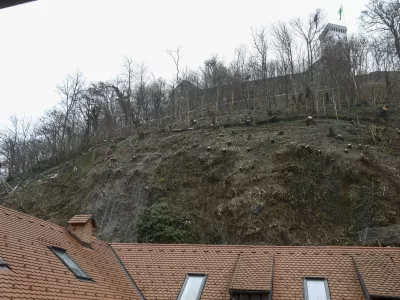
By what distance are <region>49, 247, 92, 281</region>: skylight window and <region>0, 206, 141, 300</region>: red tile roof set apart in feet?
0.67

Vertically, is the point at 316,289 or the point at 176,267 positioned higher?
the point at 176,267

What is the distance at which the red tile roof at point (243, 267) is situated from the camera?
11758 millimetres

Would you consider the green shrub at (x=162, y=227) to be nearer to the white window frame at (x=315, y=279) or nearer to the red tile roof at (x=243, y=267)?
the red tile roof at (x=243, y=267)

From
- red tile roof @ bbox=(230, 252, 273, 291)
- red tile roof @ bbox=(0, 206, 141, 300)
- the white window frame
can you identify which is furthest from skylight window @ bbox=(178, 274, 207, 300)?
the white window frame

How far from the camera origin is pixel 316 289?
11664mm

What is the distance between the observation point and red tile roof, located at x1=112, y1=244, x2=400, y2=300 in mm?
11758

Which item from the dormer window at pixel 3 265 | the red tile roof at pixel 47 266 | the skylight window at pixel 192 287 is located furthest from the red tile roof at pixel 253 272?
the dormer window at pixel 3 265

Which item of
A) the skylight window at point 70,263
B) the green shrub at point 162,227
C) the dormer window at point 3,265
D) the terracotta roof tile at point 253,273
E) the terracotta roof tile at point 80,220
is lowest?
the green shrub at point 162,227

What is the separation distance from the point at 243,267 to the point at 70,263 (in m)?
5.37

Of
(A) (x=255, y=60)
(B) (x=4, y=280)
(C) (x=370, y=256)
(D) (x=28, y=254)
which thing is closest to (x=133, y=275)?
(D) (x=28, y=254)

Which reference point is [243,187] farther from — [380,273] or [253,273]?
[380,273]

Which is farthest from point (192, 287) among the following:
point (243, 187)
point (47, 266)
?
point (243, 187)

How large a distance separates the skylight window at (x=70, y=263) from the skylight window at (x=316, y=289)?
251 inches

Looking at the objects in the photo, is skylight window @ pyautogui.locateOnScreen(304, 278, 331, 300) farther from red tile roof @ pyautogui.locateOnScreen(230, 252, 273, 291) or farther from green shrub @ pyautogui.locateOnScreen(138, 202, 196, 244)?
green shrub @ pyautogui.locateOnScreen(138, 202, 196, 244)
